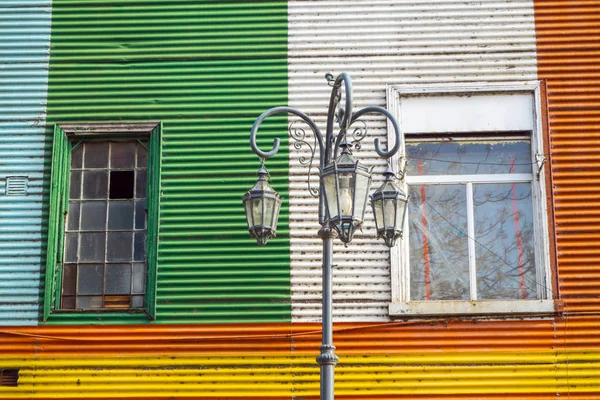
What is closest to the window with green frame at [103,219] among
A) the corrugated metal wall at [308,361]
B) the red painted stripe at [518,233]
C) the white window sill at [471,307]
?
the corrugated metal wall at [308,361]

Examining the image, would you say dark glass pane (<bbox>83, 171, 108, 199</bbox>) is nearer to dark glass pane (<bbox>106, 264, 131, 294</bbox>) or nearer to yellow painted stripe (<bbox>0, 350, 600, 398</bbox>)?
dark glass pane (<bbox>106, 264, 131, 294</bbox>)

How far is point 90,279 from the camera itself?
11.6 m

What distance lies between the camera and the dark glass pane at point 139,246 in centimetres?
1159

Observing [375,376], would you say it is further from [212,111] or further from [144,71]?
[144,71]

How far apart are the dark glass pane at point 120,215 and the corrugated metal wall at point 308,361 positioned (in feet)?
4.16

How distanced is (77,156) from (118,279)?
64.4 inches

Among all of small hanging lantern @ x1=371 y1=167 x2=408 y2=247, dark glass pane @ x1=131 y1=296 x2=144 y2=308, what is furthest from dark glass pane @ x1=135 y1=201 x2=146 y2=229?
small hanging lantern @ x1=371 y1=167 x2=408 y2=247

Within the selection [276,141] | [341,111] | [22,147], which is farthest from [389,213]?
[22,147]

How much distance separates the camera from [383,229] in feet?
28.7

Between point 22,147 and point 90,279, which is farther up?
point 22,147

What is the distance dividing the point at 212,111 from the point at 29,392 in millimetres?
3901

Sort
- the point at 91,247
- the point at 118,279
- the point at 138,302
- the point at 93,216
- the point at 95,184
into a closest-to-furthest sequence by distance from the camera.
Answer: the point at 138,302
the point at 118,279
the point at 91,247
the point at 93,216
the point at 95,184

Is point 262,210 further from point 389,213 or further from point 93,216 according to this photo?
point 93,216

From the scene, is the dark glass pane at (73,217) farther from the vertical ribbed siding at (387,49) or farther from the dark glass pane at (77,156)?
the vertical ribbed siding at (387,49)
